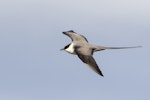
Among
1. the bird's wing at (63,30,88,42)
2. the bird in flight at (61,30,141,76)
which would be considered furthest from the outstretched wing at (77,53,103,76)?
the bird's wing at (63,30,88,42)

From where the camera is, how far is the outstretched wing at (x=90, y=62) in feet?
88.6

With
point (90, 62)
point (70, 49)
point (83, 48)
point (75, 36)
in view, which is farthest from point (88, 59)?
point (75, 36)

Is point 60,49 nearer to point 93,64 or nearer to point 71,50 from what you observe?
point 71,50

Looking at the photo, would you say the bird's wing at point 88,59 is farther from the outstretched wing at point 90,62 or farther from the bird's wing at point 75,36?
the bird's wing at point 75,36

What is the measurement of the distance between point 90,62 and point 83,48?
2777 mm

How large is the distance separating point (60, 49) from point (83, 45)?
110 inches

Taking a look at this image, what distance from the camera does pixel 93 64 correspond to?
27.7 m

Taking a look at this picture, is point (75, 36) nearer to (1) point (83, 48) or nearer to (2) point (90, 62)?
(1) point (83, 48)

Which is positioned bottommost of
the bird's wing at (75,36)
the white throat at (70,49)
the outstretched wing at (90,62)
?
the outstretched wing at (90,62)

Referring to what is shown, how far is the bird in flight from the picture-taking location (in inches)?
1098

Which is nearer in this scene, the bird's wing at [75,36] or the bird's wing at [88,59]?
the bird's wing at [88,59]

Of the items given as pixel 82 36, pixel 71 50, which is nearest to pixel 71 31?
pixel 82 36

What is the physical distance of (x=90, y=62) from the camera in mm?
28078

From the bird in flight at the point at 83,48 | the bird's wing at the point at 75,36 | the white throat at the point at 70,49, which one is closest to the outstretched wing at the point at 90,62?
A: the bird in flight at the point at 83,48
